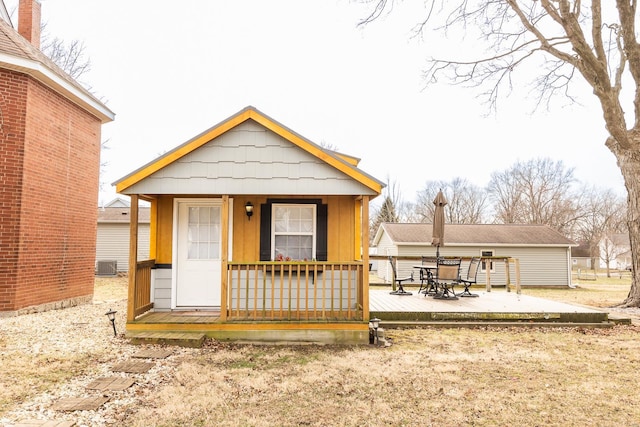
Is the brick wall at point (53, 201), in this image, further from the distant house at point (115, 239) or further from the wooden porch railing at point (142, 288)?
the distant house at point (115, 239)

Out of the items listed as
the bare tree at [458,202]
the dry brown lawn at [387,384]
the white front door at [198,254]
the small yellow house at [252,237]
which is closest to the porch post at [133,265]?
the small yellow house at [252,237]

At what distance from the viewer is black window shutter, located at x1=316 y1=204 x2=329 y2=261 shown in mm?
7297

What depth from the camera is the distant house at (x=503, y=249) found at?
858 inches

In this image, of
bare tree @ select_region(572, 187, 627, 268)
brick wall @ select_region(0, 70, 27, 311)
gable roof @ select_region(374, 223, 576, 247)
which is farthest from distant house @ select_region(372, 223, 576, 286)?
bare tree @ select_region(572, 187, 627, 268)

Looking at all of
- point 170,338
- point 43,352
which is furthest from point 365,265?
point 43,352

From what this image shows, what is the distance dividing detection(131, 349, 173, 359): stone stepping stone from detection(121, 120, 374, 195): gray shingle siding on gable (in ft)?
7.89

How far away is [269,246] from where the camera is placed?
727cm

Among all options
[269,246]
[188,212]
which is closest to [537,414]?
[269,246]

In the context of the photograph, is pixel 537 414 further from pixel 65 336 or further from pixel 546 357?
pixel 65 336

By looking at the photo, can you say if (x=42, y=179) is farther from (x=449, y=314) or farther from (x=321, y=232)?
(x=449, y=314)

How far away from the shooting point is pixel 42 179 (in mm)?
9094

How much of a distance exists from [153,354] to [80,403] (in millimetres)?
1746

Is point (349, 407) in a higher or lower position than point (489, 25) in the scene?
lower

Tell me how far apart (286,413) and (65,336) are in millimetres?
4841
